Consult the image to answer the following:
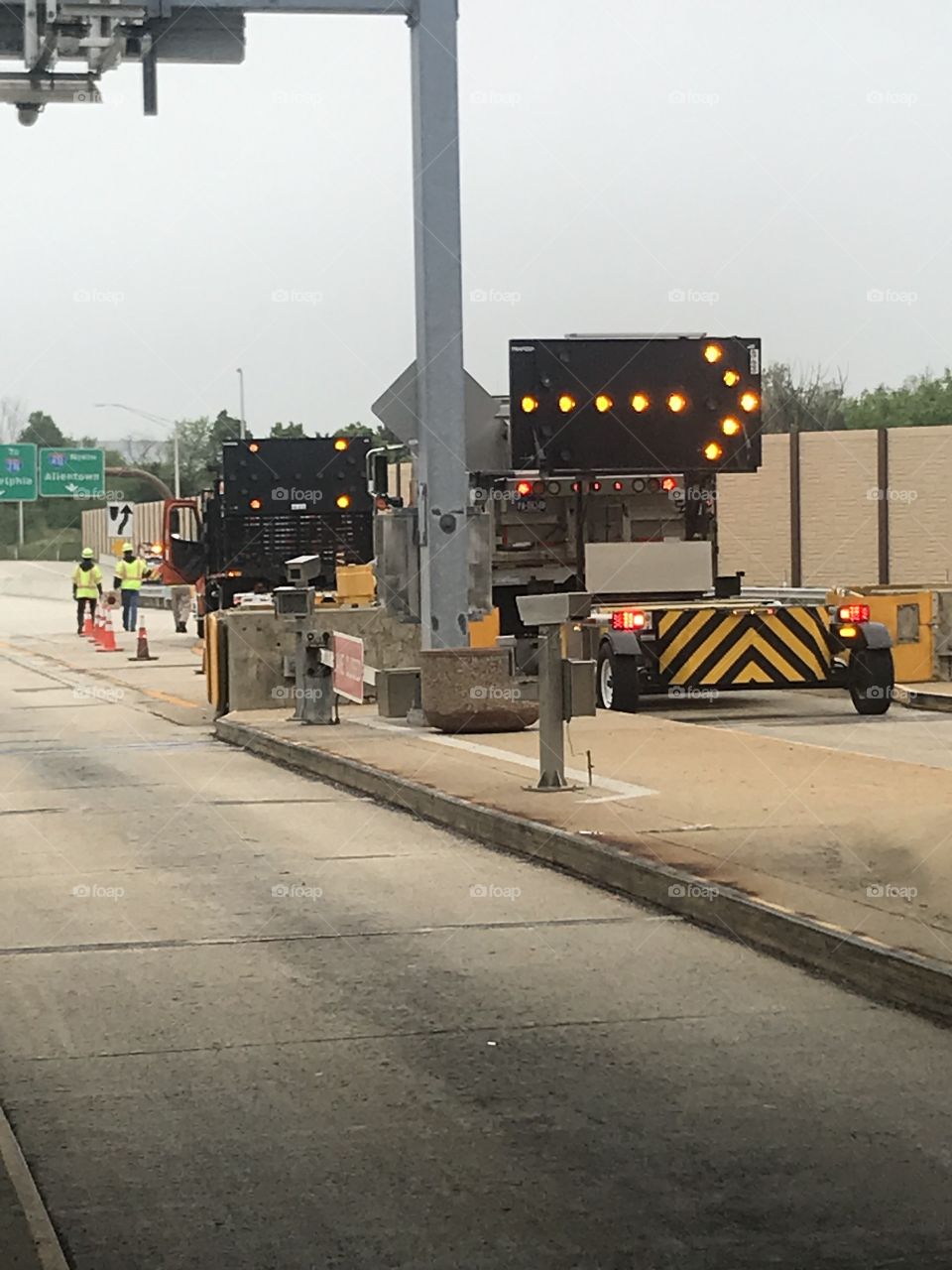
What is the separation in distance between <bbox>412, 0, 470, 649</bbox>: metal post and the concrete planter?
1.16 m

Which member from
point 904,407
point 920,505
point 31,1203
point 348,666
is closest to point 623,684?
point 348,666

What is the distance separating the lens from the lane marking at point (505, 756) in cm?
1256

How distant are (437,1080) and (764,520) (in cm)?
3861

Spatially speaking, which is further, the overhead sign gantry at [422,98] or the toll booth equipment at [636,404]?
the toll booth equipment at [636,404]

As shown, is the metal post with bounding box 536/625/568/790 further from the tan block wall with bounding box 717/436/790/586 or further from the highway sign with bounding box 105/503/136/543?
the highway sign with bounding box 105/503/136/543

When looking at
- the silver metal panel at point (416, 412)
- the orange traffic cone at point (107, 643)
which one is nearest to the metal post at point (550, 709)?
the silver metal panel at point (416, 412)

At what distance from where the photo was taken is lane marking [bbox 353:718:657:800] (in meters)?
12.6

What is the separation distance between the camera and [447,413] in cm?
1692

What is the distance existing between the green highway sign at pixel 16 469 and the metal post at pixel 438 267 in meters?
46.0

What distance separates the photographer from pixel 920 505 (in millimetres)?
40750

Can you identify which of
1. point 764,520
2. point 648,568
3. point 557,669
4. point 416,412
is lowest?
point 557,669

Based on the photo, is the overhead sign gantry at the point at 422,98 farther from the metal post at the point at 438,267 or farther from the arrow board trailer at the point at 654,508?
the arrow board trailer at the point at 654,508

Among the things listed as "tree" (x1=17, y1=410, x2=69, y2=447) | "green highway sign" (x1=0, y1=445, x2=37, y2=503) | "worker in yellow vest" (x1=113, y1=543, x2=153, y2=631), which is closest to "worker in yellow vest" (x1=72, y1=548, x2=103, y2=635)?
"worker in yellow vest" (x1=113, y1=543, x2=153, y2=631)

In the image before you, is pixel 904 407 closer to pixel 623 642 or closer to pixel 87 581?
pixel 87 581
